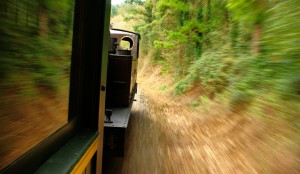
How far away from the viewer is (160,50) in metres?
18.5

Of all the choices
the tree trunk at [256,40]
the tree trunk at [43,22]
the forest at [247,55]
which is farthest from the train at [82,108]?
the tree trunk at [256,40]

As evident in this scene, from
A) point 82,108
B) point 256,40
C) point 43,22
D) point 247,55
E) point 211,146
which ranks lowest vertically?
point 211,146

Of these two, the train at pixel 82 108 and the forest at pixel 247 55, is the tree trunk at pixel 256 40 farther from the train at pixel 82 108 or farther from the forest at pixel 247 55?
the train at pixel 82 108

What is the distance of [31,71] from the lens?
1.30 metres

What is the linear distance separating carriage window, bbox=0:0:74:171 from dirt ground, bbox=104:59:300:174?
264 cm

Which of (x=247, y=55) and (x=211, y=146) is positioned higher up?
(x=247, y=55)

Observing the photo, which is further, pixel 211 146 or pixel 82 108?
pixel 211 146

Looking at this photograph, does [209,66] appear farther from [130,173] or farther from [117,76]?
[130,173]

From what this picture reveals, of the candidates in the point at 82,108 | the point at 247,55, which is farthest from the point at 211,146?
the point at 82,108

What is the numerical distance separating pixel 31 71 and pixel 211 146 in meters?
4.31

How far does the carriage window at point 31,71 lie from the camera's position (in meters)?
1.10

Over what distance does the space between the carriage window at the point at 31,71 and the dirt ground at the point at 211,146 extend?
8.65 feet

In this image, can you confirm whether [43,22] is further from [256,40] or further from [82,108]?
[256,40]

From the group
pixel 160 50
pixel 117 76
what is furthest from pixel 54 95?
pixel 160 50
